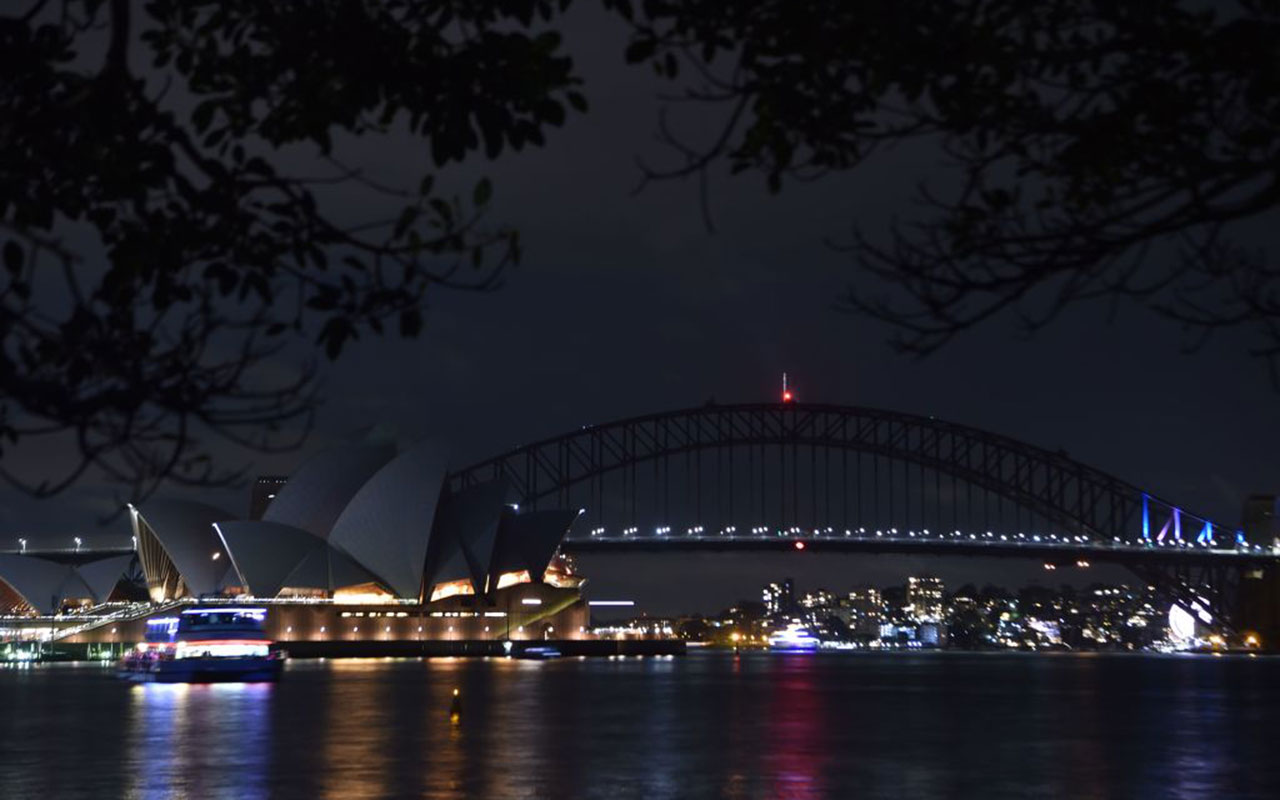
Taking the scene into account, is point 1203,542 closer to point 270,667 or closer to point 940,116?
point 270,667

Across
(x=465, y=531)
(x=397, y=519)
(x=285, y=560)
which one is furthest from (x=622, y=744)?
(x=285, y=560)

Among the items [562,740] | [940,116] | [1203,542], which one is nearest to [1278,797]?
[562,740]

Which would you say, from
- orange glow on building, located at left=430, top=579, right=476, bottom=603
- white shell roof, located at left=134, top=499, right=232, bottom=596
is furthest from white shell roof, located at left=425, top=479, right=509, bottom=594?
white shell roof, located at left=134, top=499, right=232, bottom=596

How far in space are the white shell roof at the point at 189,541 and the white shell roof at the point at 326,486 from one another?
757 cm

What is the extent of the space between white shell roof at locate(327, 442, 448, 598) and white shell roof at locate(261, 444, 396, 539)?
6.78 feet

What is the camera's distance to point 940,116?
25.6 feet

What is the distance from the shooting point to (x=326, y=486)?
123 m

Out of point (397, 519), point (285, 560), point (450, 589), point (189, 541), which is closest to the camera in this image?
point (397, 519)

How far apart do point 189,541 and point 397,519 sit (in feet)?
68.1

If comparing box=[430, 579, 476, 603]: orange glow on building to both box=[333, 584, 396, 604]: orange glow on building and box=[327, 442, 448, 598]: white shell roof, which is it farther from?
box=[333, 584, 396, 604]: orange glow on building

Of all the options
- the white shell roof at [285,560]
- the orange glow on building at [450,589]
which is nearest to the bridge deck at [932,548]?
the orange glow on building at [450,589]

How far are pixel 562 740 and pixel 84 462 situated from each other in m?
26.3

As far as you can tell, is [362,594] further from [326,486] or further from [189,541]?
[189,541]

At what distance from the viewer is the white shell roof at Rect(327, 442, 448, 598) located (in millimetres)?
115875
